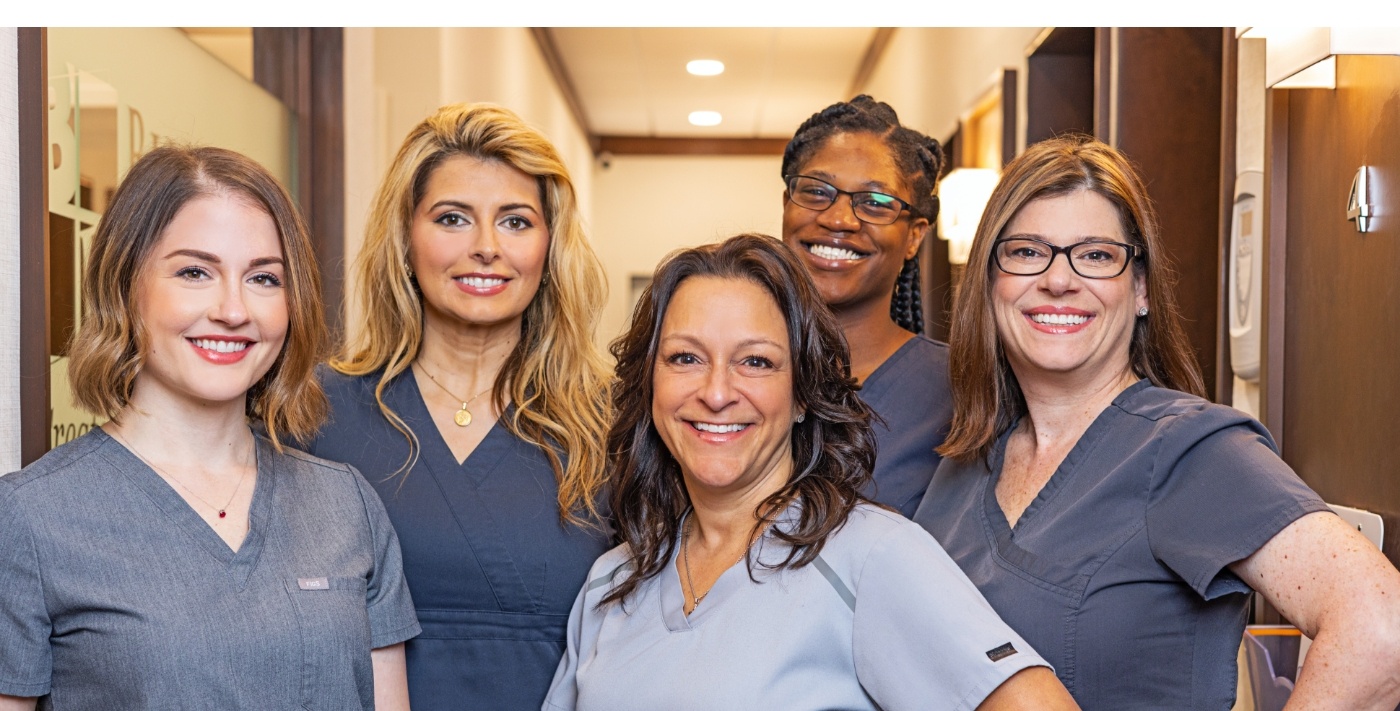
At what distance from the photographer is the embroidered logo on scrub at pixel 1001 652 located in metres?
1.15

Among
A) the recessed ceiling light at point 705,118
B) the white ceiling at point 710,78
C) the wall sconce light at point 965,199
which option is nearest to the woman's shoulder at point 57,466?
the wall sconce light at point 965,199

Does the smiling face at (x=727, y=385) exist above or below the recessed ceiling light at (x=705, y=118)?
below

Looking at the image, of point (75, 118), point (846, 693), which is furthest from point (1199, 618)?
point (75, 118)

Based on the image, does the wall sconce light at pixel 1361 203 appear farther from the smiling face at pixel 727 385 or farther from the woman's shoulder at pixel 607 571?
the woman's shoulder at pixel 607 571

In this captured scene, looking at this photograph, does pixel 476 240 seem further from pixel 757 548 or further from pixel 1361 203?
pixel 1361 203

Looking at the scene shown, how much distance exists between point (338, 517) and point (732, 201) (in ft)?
24.7

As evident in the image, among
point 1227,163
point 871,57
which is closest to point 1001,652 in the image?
Answer: point 1227,163

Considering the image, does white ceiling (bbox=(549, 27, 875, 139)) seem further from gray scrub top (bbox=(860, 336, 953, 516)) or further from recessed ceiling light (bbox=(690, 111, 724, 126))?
gray scrub top (bbox=(860, 336, 953, 516))

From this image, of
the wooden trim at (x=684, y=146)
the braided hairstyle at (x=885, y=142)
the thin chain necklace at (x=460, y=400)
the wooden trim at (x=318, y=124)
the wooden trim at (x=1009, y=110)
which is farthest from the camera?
the wooden trim at (x=684, y=146)

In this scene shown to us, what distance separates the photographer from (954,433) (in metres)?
1.58

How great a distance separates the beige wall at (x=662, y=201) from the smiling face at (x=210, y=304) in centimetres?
739

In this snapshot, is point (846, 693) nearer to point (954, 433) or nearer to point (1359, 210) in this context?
point (954, 433)

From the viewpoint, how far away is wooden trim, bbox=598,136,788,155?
8703 millimetres

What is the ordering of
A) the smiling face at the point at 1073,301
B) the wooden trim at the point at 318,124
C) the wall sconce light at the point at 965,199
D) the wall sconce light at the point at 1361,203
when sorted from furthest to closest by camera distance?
the wall sconce light at the point at 965,199 → the wooden trim at the point at 318,124 → the wall sconce light at the point at 1361,203 → the smiling face at the point at 1073,301
